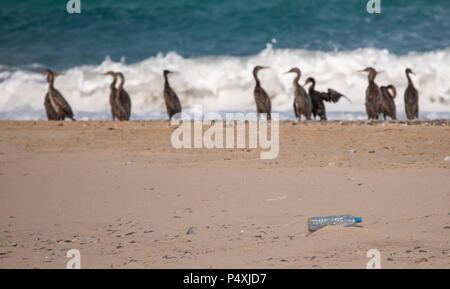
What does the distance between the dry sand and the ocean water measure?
23.3ft

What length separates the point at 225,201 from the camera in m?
5.69

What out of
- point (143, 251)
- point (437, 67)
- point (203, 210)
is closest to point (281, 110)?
point (437, 67)

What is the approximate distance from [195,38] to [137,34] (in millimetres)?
2228

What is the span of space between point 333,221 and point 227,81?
1327 cm

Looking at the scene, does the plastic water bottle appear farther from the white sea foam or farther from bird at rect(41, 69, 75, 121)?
the white sea foam

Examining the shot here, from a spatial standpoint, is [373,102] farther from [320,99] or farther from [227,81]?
[227,81]

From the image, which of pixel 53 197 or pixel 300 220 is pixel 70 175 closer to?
pixel 53 197

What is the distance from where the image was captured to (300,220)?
4953 millimetres

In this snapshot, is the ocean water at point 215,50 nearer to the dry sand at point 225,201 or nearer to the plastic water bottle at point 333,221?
the dry sand at point 225,201

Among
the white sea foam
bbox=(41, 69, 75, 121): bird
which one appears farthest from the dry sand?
the white sea foam

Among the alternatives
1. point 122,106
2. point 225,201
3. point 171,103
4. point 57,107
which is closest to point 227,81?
point 171,103

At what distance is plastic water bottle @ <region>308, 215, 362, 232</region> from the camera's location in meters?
4.66
